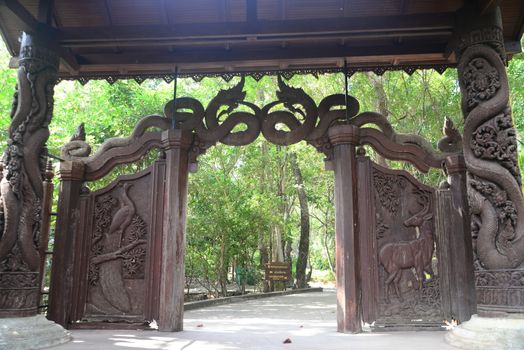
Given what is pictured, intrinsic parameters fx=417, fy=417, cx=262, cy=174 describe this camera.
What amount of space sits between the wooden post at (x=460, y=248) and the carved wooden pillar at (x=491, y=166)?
46.1 inches

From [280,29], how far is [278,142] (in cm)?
171

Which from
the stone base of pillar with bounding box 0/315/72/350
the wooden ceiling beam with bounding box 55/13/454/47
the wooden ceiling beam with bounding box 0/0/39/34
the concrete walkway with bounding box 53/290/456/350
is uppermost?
the wooden ceiling beam with bounding box 0/0/39/34

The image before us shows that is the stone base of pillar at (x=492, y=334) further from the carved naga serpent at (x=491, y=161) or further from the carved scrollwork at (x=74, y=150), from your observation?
the carved scrollwork at (x=74, y=150)

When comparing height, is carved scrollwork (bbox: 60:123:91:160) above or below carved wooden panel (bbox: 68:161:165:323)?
above

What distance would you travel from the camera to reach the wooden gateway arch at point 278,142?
14.2ft

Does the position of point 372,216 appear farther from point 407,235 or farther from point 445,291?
point 445,291

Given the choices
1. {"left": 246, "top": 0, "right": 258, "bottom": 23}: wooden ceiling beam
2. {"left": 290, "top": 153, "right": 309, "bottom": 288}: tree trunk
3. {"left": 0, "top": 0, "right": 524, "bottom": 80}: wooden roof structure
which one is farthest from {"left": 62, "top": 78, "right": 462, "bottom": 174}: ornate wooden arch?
{"left": 290, "top": 153, "right": 309, "bottom": 288}: tree trunk

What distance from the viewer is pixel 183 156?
5754 mm

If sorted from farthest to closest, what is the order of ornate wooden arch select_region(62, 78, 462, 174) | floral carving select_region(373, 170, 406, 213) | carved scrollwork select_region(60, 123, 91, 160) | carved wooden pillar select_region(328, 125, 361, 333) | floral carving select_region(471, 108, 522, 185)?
carved scrollwork select_region(60, 123, 91, 160)
ornate wooden arch select_region(62, 78, 462, 174)
floral carving select_region(373, 170, 406, 213)
carved wooden pillar select_region(328, 125, 361, 333)
floral carving select_region(471, 108, 522, 185)

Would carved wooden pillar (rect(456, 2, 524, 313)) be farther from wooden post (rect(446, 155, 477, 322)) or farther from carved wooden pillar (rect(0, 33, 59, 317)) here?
carved wooden pillar (rect(0, 33, 59, 317))

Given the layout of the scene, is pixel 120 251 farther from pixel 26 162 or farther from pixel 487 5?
pixel 487 5

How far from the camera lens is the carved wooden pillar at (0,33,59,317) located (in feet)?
14.1

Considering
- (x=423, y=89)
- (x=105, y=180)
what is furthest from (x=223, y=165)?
(x=423, y=89)

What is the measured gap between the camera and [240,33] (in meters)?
4.63
